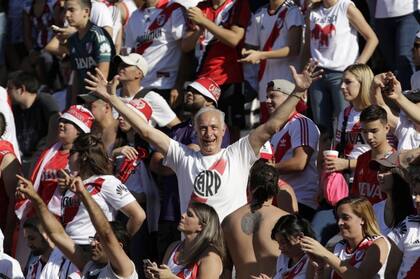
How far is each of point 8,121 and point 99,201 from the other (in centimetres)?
201

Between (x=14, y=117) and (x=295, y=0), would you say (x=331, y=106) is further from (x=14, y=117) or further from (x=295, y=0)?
(x=14, y=117)

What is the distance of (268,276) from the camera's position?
9.73 metres

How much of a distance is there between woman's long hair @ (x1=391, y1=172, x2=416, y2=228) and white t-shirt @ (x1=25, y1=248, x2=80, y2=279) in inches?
96.0

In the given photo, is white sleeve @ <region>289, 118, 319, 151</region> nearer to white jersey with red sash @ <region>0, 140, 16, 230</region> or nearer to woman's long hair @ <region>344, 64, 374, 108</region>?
woman's long hair @ <region>344, 64, 374, 108</region>

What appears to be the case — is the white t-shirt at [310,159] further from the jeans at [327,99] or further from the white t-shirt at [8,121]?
the white t-shirt at [8,121]

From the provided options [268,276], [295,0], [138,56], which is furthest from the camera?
[295,0]

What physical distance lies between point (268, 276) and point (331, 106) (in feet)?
9.47

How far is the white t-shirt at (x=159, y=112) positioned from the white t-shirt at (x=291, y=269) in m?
2.88

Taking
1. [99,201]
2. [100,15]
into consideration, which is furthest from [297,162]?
[100,15]

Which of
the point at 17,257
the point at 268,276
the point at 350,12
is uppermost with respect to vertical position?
the point at 350,12

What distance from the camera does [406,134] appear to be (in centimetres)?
1070

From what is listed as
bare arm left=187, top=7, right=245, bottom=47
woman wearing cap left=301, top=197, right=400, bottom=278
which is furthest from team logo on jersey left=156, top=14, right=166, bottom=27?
woman wearing cap left=301, top=197, right=400, bottom=278

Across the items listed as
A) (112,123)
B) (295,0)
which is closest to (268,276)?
(112,123)

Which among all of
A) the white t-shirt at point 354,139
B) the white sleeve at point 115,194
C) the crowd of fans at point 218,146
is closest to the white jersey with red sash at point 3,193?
the crowd of fans at point 218,146
